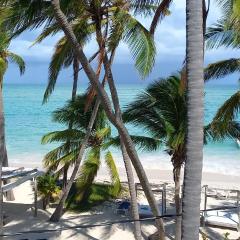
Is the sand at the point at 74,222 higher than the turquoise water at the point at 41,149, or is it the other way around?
the turquoise water at the point at 41,149

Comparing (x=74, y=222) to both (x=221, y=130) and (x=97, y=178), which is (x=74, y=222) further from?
(x=97, y=178)

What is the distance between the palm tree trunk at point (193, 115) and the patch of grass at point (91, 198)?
1133 centimetres

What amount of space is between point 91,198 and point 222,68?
790 cm

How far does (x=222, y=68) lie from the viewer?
12750 mm

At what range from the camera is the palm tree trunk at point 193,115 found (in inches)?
231

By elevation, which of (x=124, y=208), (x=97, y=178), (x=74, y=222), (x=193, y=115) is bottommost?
(x=74, y=222)

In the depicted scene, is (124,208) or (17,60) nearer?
(124,208)

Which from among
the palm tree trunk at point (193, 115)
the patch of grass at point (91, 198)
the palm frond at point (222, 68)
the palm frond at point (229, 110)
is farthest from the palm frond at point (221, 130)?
the patch of grass at point (91, 198)

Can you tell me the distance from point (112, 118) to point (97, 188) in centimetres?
1052

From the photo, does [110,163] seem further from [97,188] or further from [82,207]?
[97,188]

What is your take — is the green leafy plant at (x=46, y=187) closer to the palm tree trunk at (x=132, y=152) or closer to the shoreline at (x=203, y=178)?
the palm tree trunk at (x=132, y=152)

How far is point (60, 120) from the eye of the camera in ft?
52.9

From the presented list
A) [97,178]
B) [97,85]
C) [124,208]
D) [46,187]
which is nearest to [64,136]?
[46,187]

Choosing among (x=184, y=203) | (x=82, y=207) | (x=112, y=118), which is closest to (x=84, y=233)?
(x=82, y=207)
